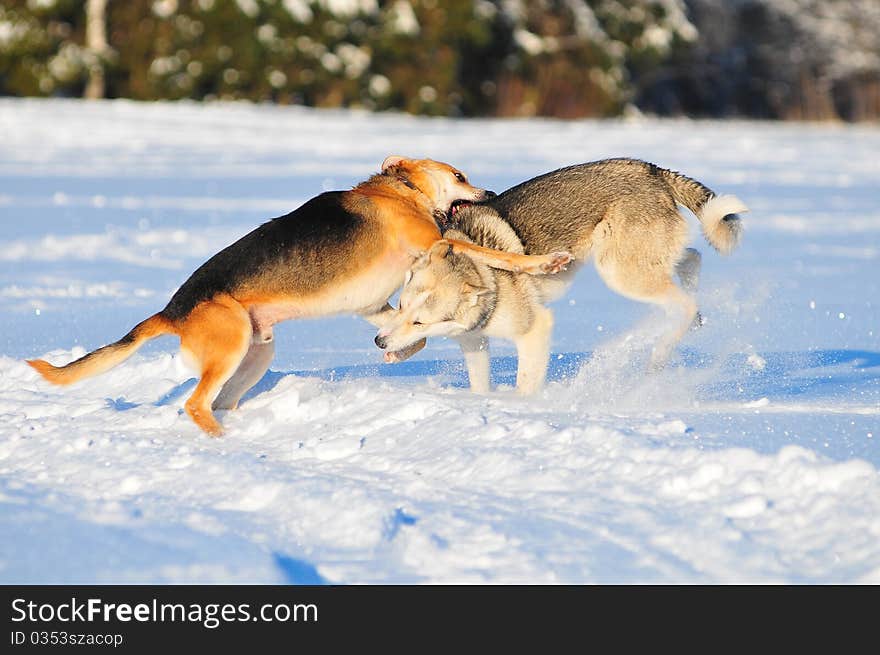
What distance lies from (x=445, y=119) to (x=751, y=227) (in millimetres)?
13157

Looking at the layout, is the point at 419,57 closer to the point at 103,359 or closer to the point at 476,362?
the point at 476,362

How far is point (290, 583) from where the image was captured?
11.2 feet

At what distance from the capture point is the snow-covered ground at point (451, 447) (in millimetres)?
3553

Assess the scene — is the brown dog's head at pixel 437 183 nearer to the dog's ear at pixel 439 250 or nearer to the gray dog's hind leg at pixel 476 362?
the dog's ear at pixel 439 250

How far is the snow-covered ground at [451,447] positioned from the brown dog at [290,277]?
0.84ft

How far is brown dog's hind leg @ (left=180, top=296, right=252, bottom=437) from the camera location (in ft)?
16.7

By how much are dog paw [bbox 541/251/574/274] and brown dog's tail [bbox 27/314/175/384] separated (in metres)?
1.80

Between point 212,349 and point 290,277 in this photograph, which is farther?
point 290,277

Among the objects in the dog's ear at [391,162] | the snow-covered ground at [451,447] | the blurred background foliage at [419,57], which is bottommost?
the snow-covered ground at [451,447]

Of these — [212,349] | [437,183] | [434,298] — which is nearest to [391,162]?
[437,183]

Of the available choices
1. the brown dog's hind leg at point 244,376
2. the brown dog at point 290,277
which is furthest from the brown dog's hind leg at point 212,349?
the brown dog's hind leg at point 244,376

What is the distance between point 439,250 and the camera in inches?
217

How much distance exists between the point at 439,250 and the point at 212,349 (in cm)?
119
